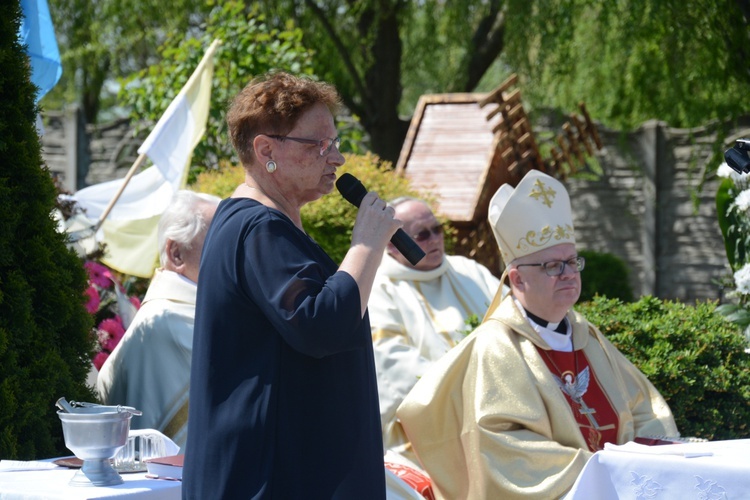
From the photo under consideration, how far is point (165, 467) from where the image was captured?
10.5 feet

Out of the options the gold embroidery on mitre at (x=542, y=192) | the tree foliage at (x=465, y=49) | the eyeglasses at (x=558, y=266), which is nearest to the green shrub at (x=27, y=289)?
the eyeglasses at (x=558, y=266)

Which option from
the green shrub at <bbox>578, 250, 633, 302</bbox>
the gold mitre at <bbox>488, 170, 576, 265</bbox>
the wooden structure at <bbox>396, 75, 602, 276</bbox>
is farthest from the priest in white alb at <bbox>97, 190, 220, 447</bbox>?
→ the green shrub at <bbox>578, 250, 633, 302</bbox>

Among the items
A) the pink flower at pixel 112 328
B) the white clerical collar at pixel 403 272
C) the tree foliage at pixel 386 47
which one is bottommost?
the pink flower at pixel 112 328

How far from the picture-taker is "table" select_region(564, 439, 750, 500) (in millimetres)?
3125

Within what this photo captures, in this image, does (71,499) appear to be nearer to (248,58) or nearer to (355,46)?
(248,58)

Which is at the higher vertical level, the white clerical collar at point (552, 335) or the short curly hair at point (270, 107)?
the short curly hair at point (270, 107)

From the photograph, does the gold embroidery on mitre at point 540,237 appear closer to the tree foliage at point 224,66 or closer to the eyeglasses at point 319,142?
the eyeglasses at point 319,142

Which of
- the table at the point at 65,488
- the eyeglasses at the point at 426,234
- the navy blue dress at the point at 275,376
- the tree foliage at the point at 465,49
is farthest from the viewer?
the tree foliage at the point at 465,49

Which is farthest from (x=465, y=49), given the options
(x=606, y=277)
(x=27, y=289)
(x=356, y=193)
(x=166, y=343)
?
(x=356, y=193)

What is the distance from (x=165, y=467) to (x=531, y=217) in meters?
1.82

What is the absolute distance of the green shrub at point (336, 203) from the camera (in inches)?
283


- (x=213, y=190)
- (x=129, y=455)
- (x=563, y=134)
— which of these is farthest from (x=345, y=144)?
(x=129, y=455)

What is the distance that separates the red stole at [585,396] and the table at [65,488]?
1.61 meters

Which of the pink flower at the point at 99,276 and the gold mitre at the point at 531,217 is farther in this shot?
the pink flower at the point at 99,276
